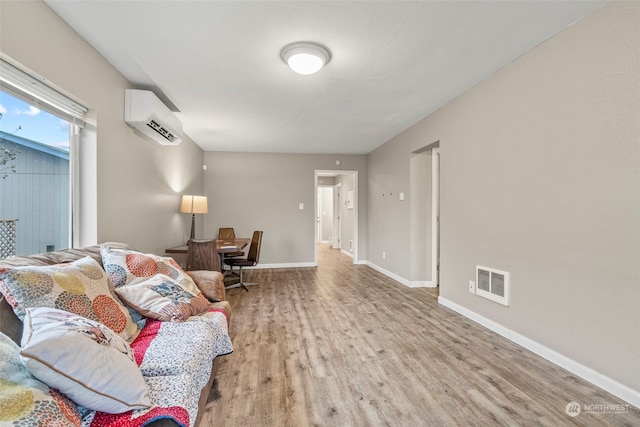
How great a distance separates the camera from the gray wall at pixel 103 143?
1.67 meters

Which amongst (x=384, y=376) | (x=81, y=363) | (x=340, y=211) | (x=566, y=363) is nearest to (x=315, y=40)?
(x=81, y=363)

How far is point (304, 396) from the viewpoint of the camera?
68.7 inches

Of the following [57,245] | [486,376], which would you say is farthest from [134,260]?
[486,376]

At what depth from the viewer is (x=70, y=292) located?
127 centimetres

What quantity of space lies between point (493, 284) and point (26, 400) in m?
Answer: 3.09

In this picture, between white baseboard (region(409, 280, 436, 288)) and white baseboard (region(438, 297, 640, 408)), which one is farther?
white baseboard (region(409, 280, 436, 288))

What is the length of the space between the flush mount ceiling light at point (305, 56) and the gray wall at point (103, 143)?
1497mm

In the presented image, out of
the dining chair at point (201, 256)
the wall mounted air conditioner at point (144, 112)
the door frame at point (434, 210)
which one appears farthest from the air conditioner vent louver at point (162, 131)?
the door frame at point (434, 210)

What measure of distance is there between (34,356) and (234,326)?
2140 mm

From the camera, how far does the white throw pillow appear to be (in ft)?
2.74

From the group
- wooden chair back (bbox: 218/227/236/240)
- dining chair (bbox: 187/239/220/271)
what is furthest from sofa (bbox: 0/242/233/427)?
wooden chair back (bbox: 218/227/236/240)

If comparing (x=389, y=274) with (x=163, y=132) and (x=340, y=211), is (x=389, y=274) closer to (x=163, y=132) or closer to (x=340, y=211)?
(x=340, y=211)

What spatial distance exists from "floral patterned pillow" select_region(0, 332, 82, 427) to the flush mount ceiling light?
7.38 ft

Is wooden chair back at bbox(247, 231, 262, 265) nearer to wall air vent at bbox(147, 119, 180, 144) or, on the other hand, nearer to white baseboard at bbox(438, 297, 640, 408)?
wall air vent at bbox(147, 119, 180, 144)
